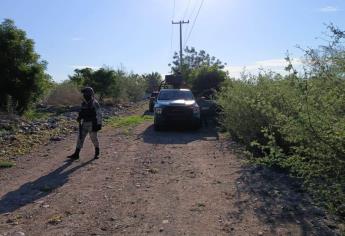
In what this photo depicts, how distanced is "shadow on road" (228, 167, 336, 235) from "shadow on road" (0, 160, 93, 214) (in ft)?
11.1

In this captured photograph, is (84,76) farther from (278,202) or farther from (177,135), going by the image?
(278,202)

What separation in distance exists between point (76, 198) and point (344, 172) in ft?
14.7

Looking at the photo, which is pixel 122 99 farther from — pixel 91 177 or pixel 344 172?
pixel 344 172

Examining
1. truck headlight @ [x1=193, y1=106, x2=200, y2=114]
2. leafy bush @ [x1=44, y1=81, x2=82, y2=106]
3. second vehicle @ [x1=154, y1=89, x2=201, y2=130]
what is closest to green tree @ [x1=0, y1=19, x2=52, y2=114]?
second vehicle @ [x1=154, y1=89, x2=201, y2=130]

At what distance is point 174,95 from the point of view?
2055 cm

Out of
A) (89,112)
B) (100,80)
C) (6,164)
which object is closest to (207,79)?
(100,80)


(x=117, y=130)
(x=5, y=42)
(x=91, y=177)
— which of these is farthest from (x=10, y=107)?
(x=91, y=177)

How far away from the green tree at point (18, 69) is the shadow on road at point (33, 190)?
1433cm

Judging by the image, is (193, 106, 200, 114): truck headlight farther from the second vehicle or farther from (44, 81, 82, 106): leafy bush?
(44, 81, 82, 106): leafy bush

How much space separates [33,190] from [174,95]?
12.2 metres

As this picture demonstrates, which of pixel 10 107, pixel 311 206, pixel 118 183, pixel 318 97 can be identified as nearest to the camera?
pixel 318 97

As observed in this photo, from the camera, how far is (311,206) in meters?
7.32

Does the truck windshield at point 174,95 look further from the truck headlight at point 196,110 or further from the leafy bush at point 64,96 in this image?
the leafy bush at point 64,96

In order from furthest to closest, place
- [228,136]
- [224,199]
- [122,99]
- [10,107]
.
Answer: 1. [122,99]
2. [10,107]
3. [228,136]
4. [224,199]
